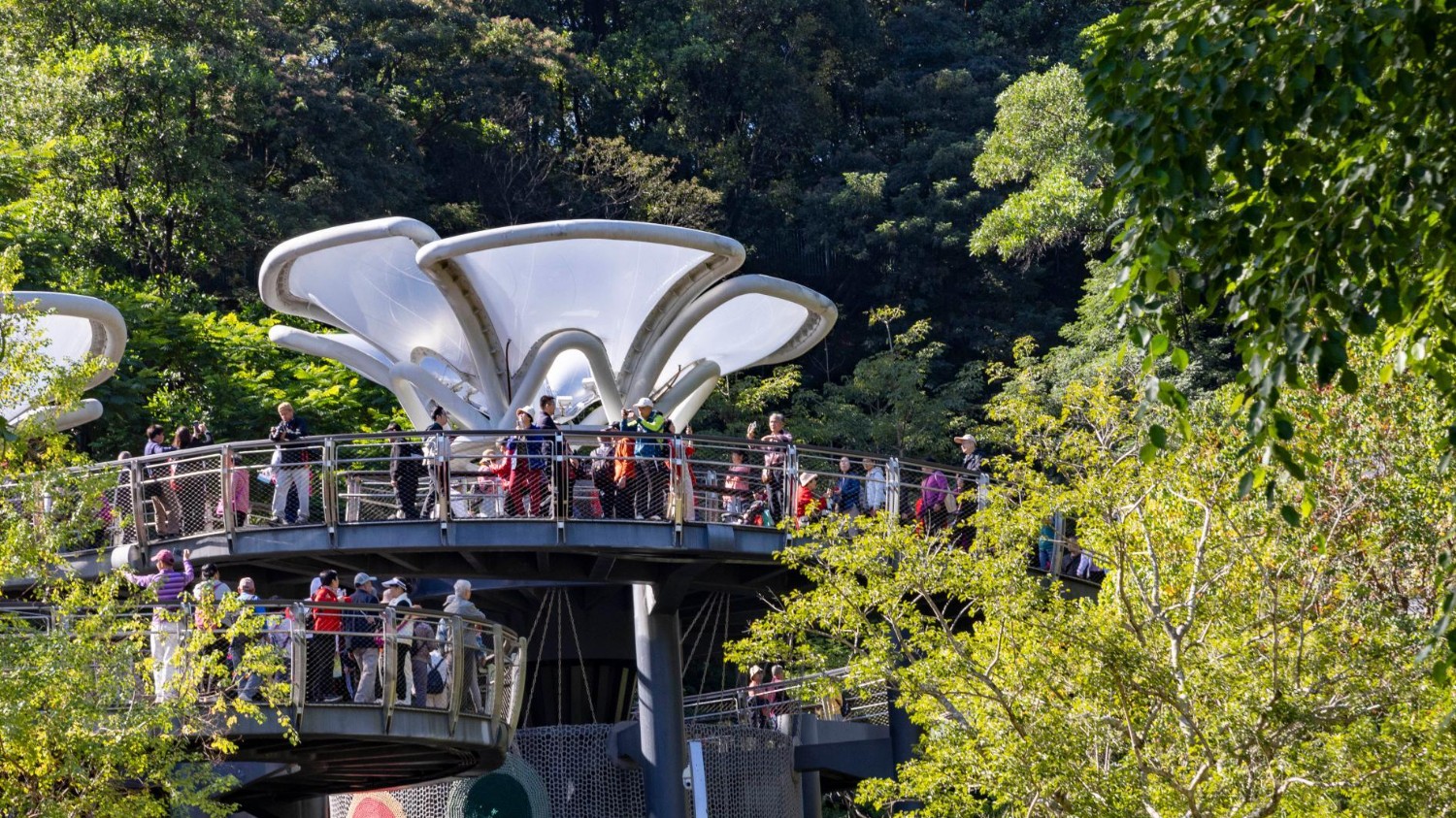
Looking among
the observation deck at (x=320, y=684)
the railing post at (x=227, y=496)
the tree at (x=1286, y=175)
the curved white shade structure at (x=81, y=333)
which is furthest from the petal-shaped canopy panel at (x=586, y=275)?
the tree at (x=1286, y=175)

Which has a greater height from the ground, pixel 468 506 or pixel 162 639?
pixel 468 506

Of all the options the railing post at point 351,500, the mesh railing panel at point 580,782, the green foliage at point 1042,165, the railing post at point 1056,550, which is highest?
the green foliage at point 1042,165

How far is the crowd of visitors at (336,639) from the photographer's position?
1622 cm

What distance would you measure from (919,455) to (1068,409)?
2814 centimetres

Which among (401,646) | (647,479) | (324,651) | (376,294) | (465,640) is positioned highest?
(376,294)

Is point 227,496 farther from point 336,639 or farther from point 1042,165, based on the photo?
point 1042,165

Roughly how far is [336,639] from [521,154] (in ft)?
114

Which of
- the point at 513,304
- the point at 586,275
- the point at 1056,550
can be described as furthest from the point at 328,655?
the point at 586,275

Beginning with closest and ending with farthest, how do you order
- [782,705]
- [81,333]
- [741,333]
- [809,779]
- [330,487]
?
[330,487] → [81,333] → [809,779] → [782,705] → [741,333]

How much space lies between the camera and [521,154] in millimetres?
51219

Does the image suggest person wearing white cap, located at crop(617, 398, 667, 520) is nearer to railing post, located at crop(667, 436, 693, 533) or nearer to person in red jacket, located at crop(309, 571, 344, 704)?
railing post, located at crop(667, 436, 693, 533)

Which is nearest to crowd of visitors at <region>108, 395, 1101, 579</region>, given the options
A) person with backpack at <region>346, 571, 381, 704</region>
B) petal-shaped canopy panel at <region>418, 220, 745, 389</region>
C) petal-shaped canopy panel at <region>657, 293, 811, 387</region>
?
person with backpack at <region>346, 571, 381, 704</region>

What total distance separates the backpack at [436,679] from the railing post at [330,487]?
333 centimetres

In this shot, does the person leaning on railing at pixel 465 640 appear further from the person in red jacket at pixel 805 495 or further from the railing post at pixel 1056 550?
the railing post at pixel 1056 550
